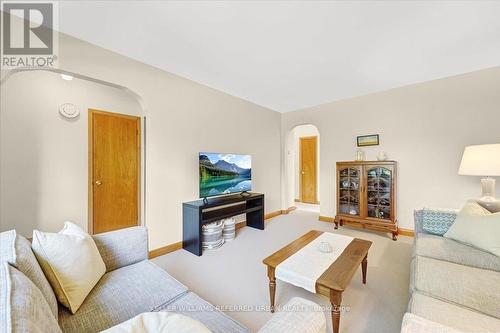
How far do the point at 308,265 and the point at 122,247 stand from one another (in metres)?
1.38

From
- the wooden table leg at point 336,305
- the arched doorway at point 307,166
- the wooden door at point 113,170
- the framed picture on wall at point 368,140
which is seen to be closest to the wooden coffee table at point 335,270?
the wooden table leg at point 336,305

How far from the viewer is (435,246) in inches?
68.2

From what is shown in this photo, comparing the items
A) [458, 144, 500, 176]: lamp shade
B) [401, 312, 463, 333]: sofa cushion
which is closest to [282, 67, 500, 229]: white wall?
[458, 144, 500, 176]: lamp shade

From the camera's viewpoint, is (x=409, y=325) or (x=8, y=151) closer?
(x=409, y=325)

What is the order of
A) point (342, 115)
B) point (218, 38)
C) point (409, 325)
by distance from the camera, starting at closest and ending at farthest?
1. point (409, 325)
2. point (218, 38)
3. point (342, 115)

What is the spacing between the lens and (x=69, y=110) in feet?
8.54

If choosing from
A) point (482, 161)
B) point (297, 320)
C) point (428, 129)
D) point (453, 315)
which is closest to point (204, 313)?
point (297, 320)

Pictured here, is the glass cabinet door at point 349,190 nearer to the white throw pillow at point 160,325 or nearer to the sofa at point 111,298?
the sofa at point 111,298

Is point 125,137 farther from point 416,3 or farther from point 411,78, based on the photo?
point 411,78

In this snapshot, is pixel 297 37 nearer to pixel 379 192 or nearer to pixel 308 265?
pixel 308 265

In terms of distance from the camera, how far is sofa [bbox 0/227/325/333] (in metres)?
0.65

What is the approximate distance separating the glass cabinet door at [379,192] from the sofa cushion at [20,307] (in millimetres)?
3699

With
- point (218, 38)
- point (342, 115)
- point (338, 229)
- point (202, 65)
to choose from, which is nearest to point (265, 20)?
point (218, 38)

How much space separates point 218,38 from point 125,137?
2.21 metres
